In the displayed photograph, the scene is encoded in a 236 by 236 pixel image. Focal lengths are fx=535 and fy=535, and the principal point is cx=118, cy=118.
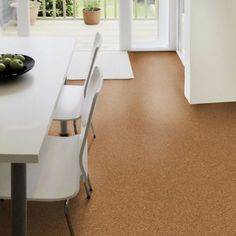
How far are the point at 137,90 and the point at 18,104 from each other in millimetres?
2598

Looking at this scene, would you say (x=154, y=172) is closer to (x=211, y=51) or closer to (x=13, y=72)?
(x=13, y=72)

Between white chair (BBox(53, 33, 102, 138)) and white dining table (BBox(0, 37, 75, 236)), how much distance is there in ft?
0.57

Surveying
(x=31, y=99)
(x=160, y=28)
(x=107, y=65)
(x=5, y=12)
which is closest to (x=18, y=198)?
(x=31, y=99)

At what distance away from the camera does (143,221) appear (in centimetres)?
284

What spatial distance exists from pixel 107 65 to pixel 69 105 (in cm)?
241

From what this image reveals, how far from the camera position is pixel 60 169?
2.56 m

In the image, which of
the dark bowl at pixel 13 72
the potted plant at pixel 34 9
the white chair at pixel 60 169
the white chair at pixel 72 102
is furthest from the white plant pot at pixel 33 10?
the white chair at pixel 60 169

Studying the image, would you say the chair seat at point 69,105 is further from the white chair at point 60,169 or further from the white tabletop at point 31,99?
the white chair at point 60,169

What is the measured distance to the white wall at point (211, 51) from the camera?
4.38m

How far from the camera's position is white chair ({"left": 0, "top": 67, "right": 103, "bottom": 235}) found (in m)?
2.37

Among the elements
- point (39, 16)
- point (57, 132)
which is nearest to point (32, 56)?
point (57, 132)

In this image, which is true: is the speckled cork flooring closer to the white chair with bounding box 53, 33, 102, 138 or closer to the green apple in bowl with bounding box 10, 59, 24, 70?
the white chair with bounding box 53, 33, 102, 138

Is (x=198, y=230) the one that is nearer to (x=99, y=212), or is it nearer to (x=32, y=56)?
(x=99, y=212)

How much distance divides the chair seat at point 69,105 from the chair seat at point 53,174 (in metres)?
0.43
